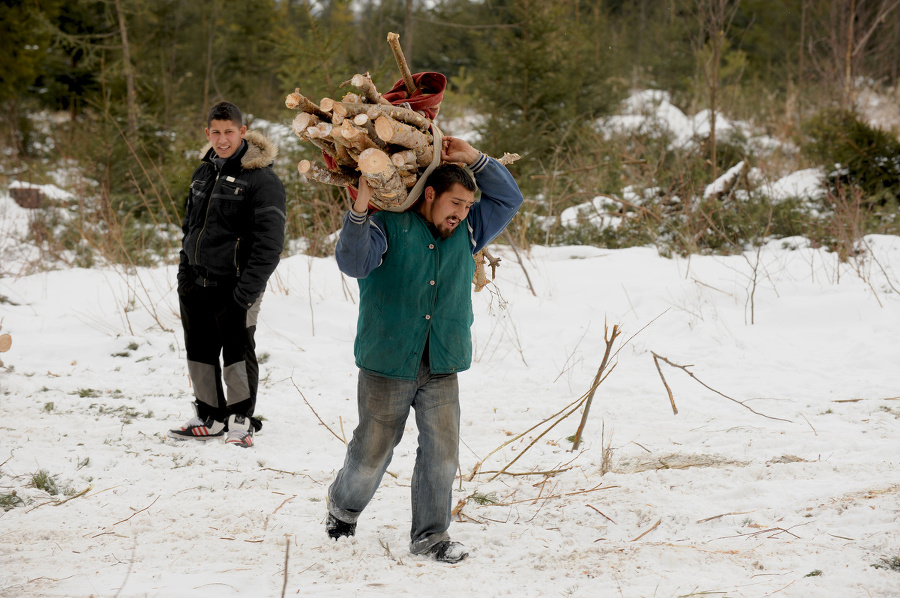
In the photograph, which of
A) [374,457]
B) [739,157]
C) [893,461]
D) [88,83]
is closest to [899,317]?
[893,461]

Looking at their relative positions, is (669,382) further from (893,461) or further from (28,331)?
(28,331)

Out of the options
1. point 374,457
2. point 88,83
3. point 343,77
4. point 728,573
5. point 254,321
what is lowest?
point 728,573

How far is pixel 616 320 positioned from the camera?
660cm

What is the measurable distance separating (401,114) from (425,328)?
812mm

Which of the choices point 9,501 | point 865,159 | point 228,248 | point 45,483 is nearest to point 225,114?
point 228,248

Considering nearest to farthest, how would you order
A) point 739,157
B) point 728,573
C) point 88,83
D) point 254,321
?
point 728,573 → point 254,321 → point 739,157 → point 88,83

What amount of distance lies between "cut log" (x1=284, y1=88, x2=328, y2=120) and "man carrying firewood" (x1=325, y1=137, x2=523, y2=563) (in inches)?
17.7

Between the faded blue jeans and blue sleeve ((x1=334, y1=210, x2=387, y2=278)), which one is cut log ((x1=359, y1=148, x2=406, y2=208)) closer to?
blue sleeve ((x1=334, y1=210, x2=387, y2=278))

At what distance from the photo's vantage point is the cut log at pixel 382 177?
8.38ft

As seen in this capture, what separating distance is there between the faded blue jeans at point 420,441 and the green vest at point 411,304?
89 mm

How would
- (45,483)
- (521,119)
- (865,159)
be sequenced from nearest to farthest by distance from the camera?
(45,483) → (865,159) → (521,119)

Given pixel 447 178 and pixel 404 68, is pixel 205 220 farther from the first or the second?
pixel 447 178

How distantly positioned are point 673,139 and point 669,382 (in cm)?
872

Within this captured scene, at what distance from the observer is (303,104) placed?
2.74 meters
